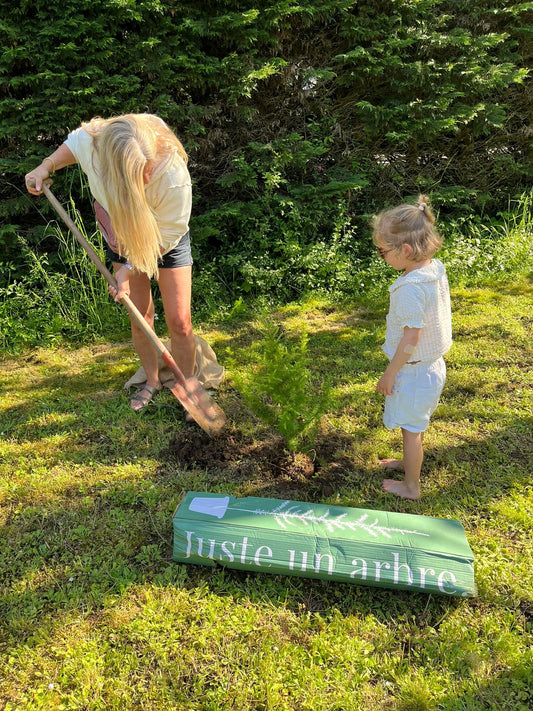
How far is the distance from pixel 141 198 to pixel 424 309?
1.46 meters

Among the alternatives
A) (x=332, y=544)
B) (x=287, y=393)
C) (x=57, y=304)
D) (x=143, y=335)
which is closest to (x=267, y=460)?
(x=287, y=393)

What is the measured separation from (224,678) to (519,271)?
17.4 ft

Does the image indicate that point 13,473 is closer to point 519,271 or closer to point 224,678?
point 224,678

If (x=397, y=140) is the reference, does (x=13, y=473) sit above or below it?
below

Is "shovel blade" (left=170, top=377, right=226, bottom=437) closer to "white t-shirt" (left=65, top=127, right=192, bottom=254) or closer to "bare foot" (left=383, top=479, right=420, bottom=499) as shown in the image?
"white t-shirt" (left=65, top=127, right=192, bottom=254)

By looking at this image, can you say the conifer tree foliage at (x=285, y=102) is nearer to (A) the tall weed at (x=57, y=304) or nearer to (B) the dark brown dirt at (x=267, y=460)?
(A) the tall weed at (x=57, y=304)

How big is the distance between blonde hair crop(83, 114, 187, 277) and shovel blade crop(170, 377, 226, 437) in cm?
84

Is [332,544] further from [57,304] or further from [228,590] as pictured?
[57,304]

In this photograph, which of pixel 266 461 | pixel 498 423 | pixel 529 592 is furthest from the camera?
pixel 498 423

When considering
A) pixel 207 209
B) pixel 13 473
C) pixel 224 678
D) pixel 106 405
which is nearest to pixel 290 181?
pixel 207 209

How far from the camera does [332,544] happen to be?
2.27 metres

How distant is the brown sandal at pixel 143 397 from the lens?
359 centimetres

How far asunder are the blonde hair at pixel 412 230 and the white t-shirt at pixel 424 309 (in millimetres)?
93

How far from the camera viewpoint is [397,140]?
5766 millimetres
